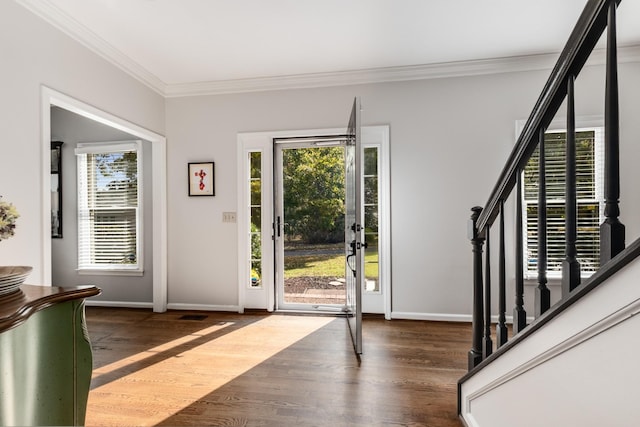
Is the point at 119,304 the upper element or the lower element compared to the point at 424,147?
lower

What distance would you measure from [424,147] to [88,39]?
3294 millimetres

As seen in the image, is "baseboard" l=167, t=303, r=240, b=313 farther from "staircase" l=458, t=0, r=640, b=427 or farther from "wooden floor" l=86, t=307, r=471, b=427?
"staircase" l=458, t=0, r=640, b=427

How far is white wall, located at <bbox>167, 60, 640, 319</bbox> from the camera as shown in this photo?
3.25 meters

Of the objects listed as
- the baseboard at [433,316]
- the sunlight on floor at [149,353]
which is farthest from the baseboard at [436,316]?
the sunlight on floor at [149,353]

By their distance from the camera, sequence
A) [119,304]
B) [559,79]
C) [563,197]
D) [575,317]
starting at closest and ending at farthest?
[575,317]
[559,79]
[563,197]
[119,304]

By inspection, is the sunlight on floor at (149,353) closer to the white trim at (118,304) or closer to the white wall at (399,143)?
the white wall at (399,143)

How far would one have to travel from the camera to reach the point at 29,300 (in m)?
1.05

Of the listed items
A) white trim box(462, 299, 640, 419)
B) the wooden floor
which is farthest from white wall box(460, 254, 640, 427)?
the wooden floor

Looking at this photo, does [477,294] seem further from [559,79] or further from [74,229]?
[74,229]

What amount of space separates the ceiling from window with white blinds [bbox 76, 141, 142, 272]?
124cm

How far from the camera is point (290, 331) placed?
10.3 feet

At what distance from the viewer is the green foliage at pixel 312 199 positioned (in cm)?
377

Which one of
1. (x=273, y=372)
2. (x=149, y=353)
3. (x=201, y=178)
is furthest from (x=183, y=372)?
(x=201, y=178)

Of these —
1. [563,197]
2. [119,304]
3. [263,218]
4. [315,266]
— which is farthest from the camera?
[119,304]
